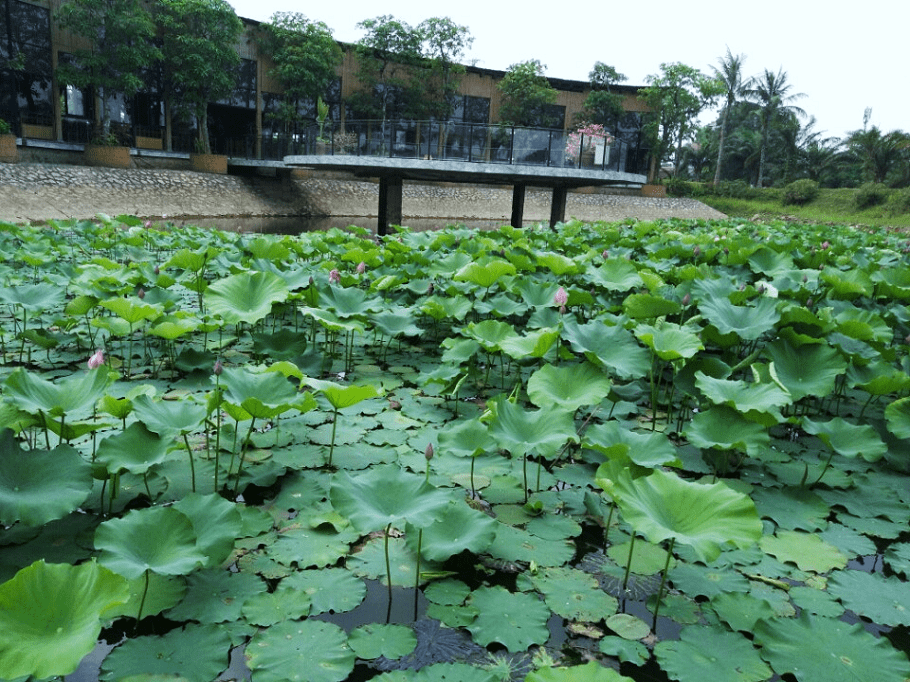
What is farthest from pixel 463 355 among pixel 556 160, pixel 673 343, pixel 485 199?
pixel 485 199

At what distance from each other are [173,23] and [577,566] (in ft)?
71.8

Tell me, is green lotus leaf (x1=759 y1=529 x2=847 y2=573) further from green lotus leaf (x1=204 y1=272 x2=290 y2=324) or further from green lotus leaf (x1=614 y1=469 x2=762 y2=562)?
green lotus leaf (x1=204 y1=272 x2=290 y2=324)

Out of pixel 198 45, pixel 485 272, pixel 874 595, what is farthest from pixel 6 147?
pixel 874 595

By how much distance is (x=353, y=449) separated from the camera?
2453 mm

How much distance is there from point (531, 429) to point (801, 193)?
27.1m

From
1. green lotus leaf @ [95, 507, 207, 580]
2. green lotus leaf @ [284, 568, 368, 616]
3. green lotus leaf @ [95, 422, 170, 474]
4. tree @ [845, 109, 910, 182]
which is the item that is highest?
tree @ [845, 109, 910, 182]

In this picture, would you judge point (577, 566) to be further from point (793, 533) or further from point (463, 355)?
point (463, 355)

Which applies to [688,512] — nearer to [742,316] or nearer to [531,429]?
[531,429]

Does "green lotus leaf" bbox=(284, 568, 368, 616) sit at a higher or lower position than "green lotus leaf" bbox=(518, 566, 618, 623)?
lower

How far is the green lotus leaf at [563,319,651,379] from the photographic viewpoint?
2.52 m

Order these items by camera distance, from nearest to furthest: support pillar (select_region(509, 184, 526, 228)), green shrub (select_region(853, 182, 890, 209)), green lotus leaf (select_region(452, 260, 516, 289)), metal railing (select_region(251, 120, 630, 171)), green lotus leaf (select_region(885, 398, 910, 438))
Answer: green lotus leaf (select_region(885, 398, 910, 438)), green lotus leaf (select_region(452, 260, 516, 289)), metal railing (select_region(251, 120, 630, 171)), support pillar (select_region(509, 184, 526, 228)), green shrub (select_region(853, 182, 890, 209))

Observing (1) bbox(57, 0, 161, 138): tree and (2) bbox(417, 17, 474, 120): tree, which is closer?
(1) bbox(57, 0, 161, 138): tree

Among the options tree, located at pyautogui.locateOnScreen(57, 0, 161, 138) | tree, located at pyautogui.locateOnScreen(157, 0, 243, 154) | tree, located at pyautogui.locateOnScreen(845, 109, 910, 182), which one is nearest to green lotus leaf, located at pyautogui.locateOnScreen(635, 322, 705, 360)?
tree, located at pyautogui.locateOnScreen(57, 0, 161, 138)

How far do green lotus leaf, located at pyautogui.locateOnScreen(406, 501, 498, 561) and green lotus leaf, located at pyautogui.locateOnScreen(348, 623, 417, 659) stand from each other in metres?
0.19
